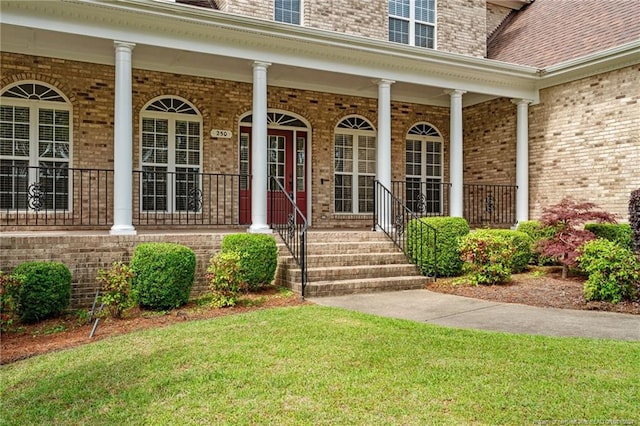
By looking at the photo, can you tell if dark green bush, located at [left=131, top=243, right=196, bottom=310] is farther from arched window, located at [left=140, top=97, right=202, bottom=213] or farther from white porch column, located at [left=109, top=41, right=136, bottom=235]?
arched window, located at [left=140, top=97, right=202, bottom=213]

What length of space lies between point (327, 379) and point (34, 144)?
8213mm

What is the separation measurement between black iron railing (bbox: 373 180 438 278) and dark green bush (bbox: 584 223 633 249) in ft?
10.9

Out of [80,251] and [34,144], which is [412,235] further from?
[34,144]

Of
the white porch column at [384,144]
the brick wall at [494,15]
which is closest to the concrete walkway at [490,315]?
the white porch column at [384,144]

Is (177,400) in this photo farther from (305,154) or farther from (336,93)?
(336,93)

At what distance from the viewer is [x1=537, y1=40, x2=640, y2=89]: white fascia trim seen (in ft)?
33.1

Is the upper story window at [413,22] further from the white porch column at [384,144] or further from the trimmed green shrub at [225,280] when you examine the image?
the trimmed green shrub at [225,280]

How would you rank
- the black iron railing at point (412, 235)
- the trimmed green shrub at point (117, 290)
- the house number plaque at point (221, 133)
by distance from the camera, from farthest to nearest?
the house number plaque at point (221, 133)
the black iron railing at point (412, 235)
the trimmed green shrub at point (117, 290)

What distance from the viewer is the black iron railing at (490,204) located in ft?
42.4

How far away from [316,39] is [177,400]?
762 cm

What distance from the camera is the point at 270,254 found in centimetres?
803

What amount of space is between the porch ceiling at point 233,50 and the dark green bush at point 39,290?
3.81 metres

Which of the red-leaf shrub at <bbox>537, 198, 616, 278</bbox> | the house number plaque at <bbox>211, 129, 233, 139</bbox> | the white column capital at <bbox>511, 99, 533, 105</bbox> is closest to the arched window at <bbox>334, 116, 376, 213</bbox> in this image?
the house number plaque at <bbox>211, 129, 233, 139</bbox>

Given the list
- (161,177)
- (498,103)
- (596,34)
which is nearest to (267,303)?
(161,177)
